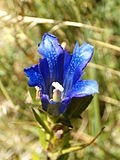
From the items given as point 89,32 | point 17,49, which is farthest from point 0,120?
point 89,32

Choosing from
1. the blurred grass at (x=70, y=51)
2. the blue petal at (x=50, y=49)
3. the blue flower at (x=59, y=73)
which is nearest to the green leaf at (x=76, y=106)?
the blue flower at (x=59, y=73)

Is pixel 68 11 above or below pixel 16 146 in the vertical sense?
above

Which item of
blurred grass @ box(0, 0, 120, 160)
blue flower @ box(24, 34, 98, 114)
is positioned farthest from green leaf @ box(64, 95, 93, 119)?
blurred grass @ box(0, 0, 120, 160)

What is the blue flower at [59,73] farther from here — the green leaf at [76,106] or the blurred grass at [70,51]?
the blurred grass at [70,51]

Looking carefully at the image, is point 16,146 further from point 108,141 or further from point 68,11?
point 68,11

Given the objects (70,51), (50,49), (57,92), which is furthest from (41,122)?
(70,51)

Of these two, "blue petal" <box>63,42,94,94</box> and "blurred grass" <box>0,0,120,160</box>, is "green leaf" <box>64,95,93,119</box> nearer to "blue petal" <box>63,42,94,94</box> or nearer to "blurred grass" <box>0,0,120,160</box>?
"blue petal" <box>63,42,94,94</box>

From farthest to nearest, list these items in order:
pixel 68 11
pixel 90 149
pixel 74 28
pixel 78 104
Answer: pixel 74 28 < pixel 68 11 < pixel 90 149 < pixel 78 104
